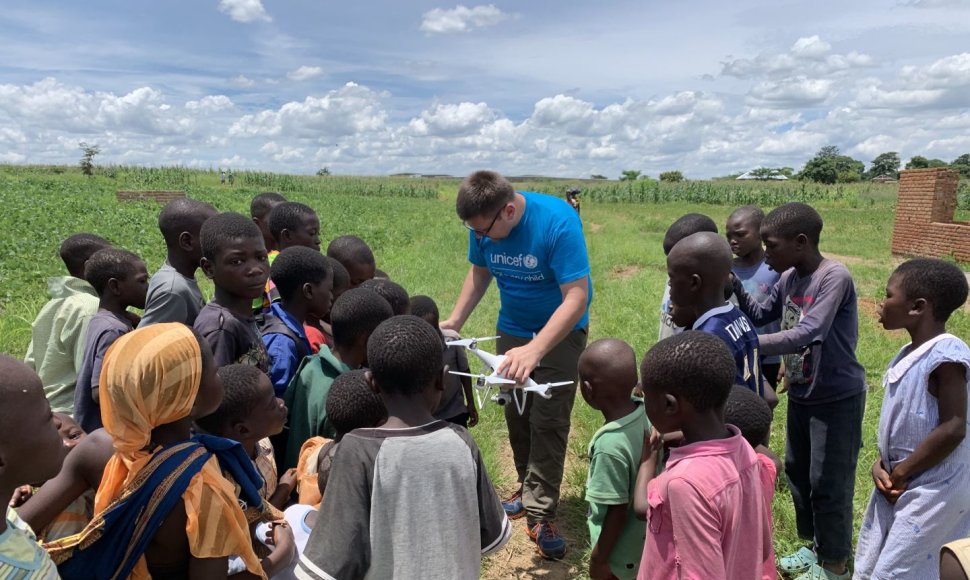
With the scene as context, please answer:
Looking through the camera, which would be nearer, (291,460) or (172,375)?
(172,375)

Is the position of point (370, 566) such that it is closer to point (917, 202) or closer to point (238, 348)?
point (238, 348)

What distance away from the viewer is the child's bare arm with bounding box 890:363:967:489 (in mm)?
2357

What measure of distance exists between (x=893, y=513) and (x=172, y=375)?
2847 mm

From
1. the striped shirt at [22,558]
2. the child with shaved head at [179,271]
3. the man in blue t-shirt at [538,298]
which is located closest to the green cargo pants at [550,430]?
the man in blue t-shirt at [538,298]

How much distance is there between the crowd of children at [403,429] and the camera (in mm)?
1652

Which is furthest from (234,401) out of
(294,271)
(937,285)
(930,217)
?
(930,217)

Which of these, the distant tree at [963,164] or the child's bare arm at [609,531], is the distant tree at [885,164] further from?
the child's bare arm at [609,531]

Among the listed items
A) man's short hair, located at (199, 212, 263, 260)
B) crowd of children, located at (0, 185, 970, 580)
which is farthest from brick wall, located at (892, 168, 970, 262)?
man's short hair, located at (199, 212, 263, 260)

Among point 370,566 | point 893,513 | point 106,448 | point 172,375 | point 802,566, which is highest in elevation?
point 172,375

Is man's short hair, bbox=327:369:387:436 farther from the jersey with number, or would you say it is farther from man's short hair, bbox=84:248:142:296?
man's short hair, bbox=84:248:142:296

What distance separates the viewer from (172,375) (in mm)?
1664

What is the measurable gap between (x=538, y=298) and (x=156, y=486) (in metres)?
2.35

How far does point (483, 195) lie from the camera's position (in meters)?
3.21

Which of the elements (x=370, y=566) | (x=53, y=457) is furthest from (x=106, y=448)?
(x=370, y=566)
